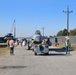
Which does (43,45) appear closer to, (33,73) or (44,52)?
(44,52)

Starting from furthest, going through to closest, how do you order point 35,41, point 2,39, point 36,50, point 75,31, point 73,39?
point 75,31, point 2,39, point 73,39, point 35,41, point 36,50

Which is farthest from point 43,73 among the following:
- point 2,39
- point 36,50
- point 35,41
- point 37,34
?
point 2,39

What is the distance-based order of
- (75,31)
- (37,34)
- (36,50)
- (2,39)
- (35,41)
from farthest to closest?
(75,31)
(2,39)
(37,34)
(35,41)
(36,50)

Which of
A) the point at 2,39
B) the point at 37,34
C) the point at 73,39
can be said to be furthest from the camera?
the point at 2,39

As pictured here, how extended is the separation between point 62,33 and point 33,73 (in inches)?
5611

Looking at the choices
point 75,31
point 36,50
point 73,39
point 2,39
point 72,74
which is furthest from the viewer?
point 75,31

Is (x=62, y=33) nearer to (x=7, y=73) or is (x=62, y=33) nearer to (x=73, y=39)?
A: (x=73, y=39)

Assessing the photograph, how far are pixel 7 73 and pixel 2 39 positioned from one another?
110 m

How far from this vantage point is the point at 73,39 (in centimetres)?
8106

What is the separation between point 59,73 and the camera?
16969mm

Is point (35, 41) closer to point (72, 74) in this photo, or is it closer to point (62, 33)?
point (72, 74)

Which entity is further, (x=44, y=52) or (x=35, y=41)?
(x=35, y=41)

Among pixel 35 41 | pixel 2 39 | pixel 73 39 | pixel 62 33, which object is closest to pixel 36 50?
pixel 35 41

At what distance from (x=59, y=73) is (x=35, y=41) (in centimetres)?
2454
